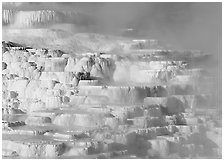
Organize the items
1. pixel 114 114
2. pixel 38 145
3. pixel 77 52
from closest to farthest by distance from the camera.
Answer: pixel 38 145 → pixel 114 114 → pixel 77 52

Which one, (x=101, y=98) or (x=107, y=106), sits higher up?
(x=101, y=98)

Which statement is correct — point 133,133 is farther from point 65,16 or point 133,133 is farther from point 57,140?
point 65,16

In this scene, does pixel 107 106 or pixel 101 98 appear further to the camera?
pixel 101 98

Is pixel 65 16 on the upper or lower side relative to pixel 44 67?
upper

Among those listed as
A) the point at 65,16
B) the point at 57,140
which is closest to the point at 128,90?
the point at 57,140
